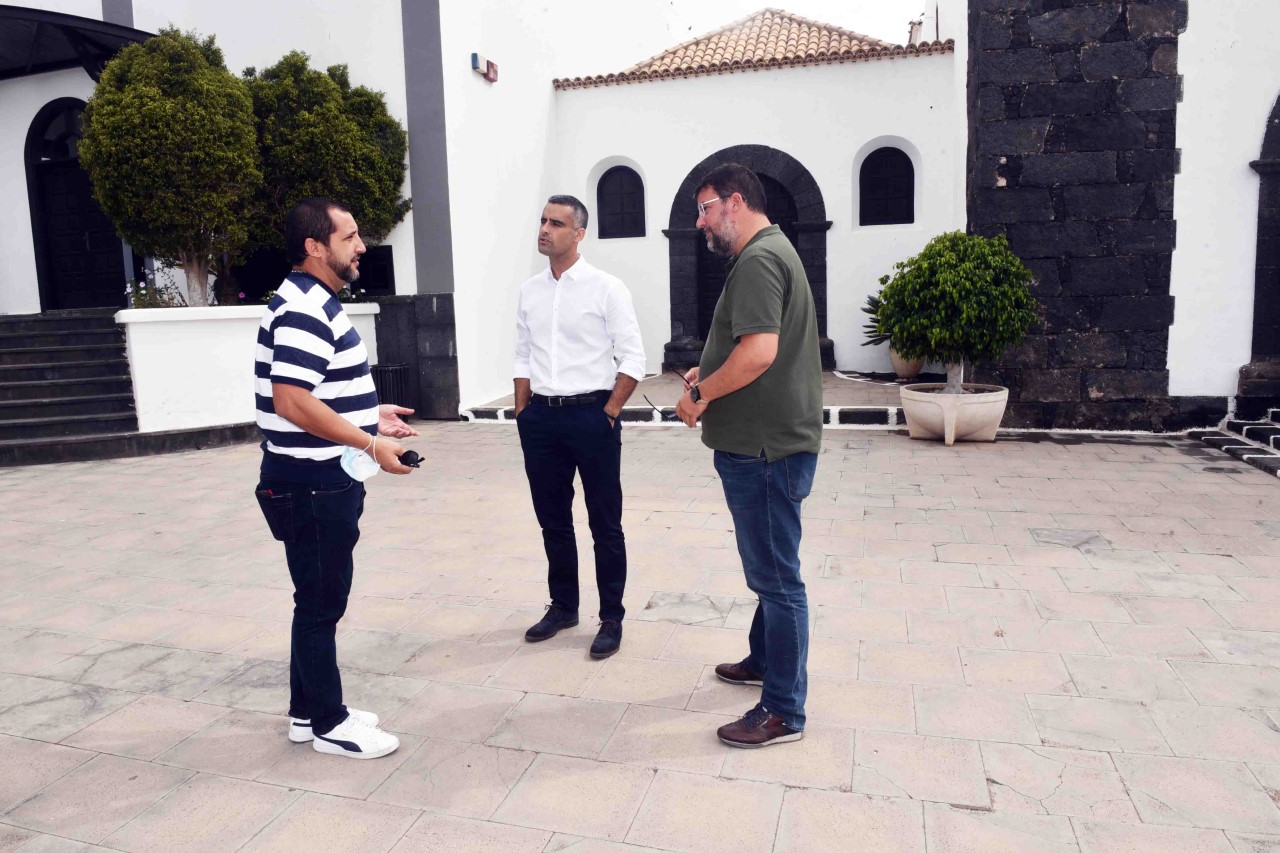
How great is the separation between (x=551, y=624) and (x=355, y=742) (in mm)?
1129

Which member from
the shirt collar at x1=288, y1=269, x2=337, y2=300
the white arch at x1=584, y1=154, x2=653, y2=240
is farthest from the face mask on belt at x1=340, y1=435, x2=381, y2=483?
the white arch at x1=584, y1=154, x2=653, y2=240

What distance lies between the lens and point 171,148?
8.59 m

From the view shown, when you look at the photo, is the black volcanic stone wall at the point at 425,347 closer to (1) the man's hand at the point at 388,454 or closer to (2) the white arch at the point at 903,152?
(2) the white arch at the point at 903,152

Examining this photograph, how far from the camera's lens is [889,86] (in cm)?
1182

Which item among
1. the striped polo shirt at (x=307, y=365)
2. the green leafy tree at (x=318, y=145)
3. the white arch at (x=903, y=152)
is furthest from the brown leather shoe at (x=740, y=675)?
the white arch at (x=903, y=152)

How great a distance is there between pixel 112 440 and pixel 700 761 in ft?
25.4

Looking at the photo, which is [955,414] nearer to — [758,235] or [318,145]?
[758,235]

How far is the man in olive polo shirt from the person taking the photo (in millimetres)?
2711

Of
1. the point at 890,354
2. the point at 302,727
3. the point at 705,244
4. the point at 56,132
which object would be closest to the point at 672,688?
the point at 302,727

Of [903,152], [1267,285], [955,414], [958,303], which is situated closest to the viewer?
[958,303]

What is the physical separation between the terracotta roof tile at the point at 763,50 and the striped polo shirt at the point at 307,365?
10.7 m

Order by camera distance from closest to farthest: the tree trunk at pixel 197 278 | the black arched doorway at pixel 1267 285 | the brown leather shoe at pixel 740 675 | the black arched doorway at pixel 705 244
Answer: the brown leather shoe at pixel 740 675 → the black arched doorway at pixel 1267 285 → the tree trunk at pixel 197 278 → the black arched doorway at pixel 705 244

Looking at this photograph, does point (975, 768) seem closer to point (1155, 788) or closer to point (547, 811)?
point (1155, 788)

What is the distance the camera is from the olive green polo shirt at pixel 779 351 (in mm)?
2693
